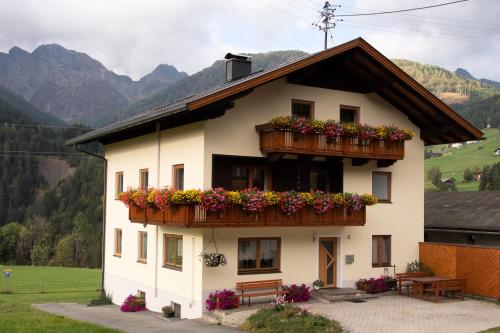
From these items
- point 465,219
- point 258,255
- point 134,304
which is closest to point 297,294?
point 258,255

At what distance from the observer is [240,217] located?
→ 18.5 meters

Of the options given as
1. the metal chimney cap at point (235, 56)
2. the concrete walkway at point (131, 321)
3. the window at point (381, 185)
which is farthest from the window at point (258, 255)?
the metal chimney cap at point (235, 56)

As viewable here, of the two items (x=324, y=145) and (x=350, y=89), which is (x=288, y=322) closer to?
(x=324, y=145)

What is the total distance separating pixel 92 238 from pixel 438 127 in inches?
3825

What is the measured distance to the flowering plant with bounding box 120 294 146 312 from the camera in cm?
2317

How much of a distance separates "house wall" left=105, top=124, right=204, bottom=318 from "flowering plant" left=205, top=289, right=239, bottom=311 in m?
0.41

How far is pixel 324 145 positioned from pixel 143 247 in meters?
8.85

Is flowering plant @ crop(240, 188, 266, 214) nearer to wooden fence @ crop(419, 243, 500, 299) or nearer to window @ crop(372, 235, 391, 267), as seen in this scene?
window @ crop(372, 235, 391, 267)

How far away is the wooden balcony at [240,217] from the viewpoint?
17844 mm

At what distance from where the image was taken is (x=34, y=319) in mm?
17406

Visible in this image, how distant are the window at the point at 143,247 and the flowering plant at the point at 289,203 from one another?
7077 mm

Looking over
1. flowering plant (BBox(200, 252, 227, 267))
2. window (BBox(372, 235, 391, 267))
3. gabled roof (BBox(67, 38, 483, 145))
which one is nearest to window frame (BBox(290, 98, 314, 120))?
gabled roof (BBox(67, 38, 483, 145))

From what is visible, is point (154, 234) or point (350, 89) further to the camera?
point (350, 89)

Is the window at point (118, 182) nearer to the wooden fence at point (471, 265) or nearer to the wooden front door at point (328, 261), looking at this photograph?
the wooden front door at point (328, 261)
